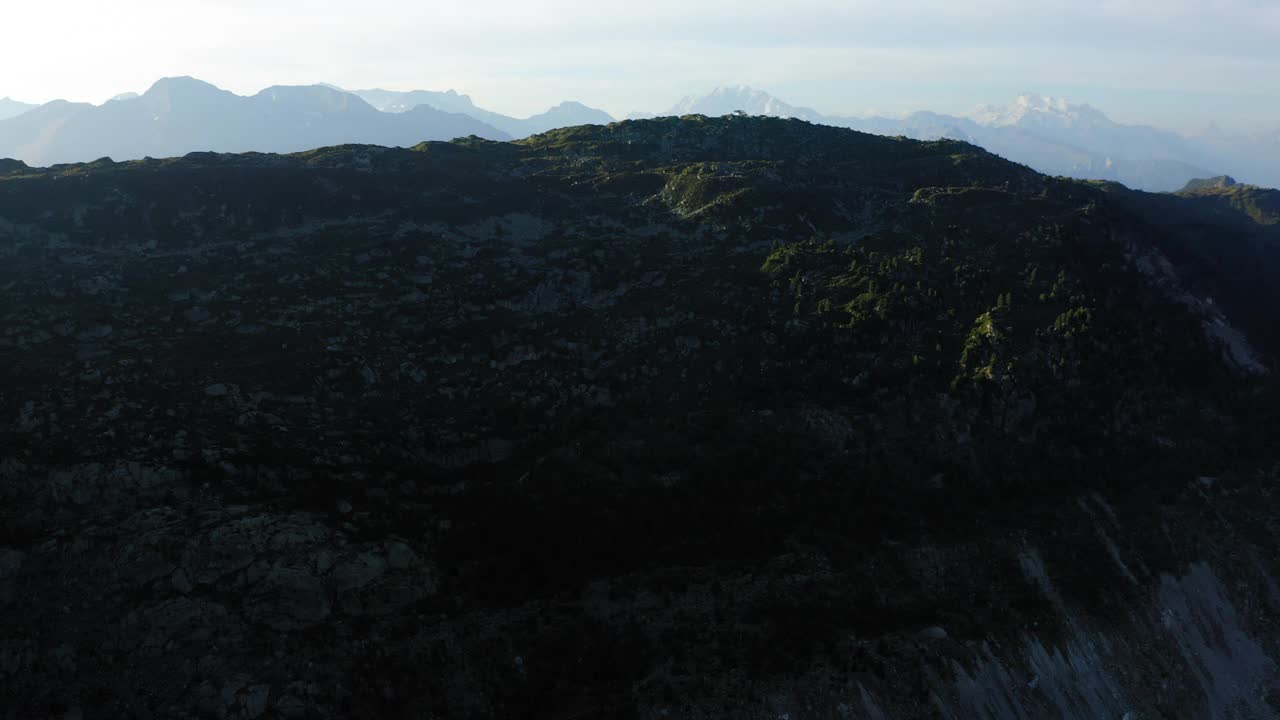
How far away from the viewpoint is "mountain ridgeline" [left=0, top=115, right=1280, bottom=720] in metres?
27.5

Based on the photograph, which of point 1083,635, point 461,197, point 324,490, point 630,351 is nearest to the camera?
point 324,490

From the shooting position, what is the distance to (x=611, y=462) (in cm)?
3956

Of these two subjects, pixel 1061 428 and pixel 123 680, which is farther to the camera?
pixel 1061 428

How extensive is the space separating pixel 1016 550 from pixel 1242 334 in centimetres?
4693

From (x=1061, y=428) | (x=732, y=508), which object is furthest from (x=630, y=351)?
(x=1061, y=428)

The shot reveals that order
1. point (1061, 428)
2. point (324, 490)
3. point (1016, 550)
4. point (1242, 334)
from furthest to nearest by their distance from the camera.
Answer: point (1242, 334), point (1061, 428), point (1016, 550), point (324, 490)

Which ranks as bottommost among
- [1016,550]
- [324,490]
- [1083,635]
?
[1083,635]

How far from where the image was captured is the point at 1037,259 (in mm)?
66125

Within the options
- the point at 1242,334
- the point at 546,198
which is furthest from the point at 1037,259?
the point at 546,198

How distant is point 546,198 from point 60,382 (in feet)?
173

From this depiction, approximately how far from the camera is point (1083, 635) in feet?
119

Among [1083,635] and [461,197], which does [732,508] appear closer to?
[1083,635]

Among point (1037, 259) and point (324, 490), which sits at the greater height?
Answer: point (1037, 259)

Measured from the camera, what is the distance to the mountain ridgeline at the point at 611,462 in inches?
1084
